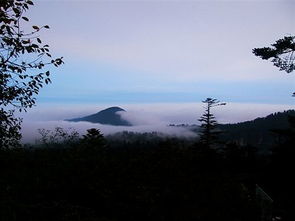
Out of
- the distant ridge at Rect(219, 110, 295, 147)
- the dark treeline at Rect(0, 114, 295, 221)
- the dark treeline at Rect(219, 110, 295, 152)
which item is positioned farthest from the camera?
the distant ridge at Rect(219, 110, 295, 147)

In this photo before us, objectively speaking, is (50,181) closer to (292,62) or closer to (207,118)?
(292,62)

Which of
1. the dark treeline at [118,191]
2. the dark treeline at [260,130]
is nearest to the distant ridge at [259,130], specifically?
the dark treeline at [260,130]

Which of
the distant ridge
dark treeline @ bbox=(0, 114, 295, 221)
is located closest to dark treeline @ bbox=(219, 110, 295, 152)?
the distant ridge

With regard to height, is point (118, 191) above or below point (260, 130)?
below

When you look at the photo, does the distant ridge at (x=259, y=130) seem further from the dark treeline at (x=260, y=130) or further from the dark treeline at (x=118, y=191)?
the dark treeline at (x=118, y=191)

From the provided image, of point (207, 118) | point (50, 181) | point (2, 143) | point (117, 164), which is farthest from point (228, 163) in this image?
point (2, 143)

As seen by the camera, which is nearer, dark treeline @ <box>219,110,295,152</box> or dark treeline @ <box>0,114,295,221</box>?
dark treeline @ <box>0,114,295,221</box>

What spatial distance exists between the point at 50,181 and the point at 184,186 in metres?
4.63

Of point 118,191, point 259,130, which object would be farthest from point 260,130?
point 118,191

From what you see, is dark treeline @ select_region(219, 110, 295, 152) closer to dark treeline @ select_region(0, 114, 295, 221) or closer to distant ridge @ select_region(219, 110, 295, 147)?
distant ridge @ select_region(219, 110, 295, 147)

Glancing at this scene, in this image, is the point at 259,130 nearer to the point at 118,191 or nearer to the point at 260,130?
the point at 260,130

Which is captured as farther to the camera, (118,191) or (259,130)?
(259,130)

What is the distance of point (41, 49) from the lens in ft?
16.7

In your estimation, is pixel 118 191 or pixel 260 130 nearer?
pixel 118 191
